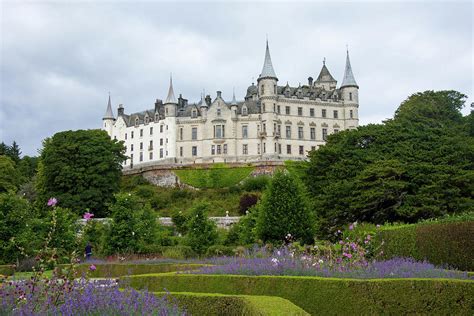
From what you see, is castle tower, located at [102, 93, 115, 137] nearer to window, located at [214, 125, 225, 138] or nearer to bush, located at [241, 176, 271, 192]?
window, located at [214, 125, 225, 138]

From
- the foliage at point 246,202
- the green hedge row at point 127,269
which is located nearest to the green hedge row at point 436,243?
the green hedge row at point 127,269

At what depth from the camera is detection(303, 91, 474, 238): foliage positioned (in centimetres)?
2817

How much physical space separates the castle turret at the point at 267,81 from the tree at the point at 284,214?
49731 millimetres

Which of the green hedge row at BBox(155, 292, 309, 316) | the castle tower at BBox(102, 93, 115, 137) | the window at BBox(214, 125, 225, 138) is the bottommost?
the green hedge row at BBox(155, 292, 309, 316)

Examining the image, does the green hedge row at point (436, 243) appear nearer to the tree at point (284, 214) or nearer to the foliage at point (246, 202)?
the tree at point (284, 214)

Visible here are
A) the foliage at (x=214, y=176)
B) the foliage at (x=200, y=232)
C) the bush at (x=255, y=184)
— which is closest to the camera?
the foliage at (x=200, y=232)

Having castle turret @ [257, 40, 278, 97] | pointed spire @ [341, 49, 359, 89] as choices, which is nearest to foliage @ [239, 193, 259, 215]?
castle turret @ [257, 40, 278, 97]

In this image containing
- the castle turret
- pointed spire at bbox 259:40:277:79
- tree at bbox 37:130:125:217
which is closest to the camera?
tree at bbox 37:130:125:217

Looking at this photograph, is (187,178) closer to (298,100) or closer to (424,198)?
(298,100)

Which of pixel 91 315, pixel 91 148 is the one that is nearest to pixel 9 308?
pixel 91 315

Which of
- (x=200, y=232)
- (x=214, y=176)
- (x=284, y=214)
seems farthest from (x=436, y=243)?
(x=214, y=176)

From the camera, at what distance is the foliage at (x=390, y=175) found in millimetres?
28172

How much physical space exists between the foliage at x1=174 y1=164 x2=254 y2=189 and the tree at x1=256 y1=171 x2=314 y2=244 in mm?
37737

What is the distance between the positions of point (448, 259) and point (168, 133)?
6126 centimetres
